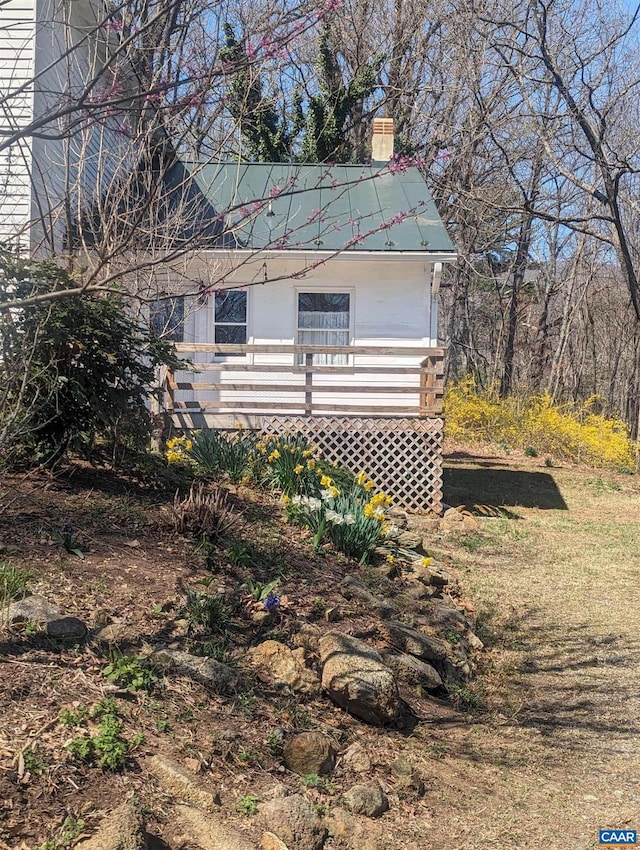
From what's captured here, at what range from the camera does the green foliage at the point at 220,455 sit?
285 inches

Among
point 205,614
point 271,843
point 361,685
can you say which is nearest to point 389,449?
point 205,614

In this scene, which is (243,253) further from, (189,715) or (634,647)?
(189,715)

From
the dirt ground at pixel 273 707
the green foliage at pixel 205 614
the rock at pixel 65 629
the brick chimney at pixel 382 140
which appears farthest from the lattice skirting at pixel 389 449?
the rock at pixel 65 629

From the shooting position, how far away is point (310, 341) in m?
12.5

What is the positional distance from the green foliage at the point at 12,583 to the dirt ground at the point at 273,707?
98mm

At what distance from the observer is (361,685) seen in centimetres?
380

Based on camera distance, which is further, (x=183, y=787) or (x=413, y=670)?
(x=413, y=670)

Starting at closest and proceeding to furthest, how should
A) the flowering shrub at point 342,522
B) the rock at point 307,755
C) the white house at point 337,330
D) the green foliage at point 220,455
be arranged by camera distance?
1. the rock at point 307,755
2. the flowering shrub at point 342,522
3. the green foliage at point 220,455
4. the white house at point 337,330

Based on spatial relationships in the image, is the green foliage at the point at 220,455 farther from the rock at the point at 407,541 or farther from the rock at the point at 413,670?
the rock at the point at 413,670

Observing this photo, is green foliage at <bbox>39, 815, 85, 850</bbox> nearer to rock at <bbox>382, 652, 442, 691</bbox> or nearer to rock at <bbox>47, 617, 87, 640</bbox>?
rock at <bbox>47, 617, 87, 640</bbox>

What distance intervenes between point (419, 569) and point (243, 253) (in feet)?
Answer: 18.2

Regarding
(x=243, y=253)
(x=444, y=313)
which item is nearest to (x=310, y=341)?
(x=243, y=253)

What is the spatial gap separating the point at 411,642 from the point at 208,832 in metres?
2.29

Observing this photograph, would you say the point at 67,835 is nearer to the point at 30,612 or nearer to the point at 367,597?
the point at 30,612
